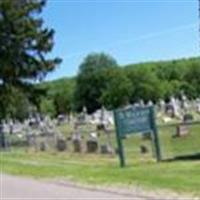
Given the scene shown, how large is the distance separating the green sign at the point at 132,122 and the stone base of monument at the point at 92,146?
408 inches

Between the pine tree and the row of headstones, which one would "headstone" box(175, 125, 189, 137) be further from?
the pine tree

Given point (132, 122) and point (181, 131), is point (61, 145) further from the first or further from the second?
point (132, 122)

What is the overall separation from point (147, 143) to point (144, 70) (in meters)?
122

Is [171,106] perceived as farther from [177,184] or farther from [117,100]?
[117,100]

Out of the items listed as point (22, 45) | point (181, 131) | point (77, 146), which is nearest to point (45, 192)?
point (77, 146)

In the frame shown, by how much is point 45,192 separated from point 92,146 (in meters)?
17.8

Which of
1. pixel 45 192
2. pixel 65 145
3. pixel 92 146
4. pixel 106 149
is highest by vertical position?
pixel 65 145

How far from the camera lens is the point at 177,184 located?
1744cm

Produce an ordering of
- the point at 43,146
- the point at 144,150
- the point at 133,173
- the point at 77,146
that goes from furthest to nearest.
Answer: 1. the point at 43,146
2. the point at 77,146
3. the point at 144,150
4. the point at 133,173

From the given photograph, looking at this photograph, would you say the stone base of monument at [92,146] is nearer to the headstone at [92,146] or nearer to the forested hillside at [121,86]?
the headstone at [92,146]

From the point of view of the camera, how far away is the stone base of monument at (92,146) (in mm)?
35769

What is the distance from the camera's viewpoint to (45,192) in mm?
18203

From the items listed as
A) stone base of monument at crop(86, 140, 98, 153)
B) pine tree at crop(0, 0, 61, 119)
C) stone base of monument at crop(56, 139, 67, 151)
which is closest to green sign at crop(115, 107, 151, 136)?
stone base of monument at crop(86, 140, 98, 153)

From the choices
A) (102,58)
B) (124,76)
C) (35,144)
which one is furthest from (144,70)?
(35,144)
